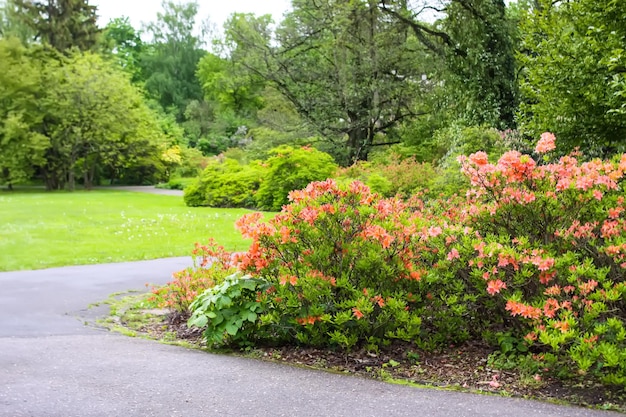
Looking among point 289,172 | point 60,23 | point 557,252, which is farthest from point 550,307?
point 60,23

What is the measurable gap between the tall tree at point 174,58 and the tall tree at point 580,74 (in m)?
47.7

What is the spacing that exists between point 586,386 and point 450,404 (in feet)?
3.22

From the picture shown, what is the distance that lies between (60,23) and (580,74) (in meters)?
38.0

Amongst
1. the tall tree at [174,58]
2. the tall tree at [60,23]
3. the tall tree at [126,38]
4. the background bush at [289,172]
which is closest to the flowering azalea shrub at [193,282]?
the background bush at [289,172]

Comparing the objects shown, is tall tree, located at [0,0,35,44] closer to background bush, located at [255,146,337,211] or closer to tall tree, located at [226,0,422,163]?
tall tree, located at [226,0,422,163]

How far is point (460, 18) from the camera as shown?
17.5 meters

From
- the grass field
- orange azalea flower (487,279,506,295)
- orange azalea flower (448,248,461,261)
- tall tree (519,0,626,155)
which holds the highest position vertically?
tall tree (519,0,626,155)

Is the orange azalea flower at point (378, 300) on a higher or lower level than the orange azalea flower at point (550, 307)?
lower

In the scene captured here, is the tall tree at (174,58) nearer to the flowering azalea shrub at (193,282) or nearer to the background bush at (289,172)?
the background bush at (289,172)

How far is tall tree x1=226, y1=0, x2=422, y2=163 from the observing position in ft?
73.5

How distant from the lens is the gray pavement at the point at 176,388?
10.6 ft

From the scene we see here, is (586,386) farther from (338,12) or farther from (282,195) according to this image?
(338,12)

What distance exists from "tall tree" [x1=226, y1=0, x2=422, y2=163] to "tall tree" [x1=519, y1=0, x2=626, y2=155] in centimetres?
1189

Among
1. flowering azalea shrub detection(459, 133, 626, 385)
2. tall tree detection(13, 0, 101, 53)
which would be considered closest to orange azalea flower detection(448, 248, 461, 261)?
flowering azalea shrub detection(459, 133, 626, 385)
